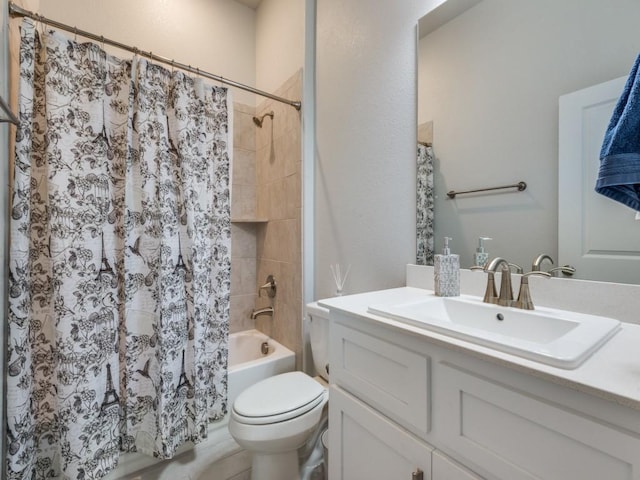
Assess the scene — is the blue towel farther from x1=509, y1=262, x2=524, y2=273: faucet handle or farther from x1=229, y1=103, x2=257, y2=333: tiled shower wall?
x1=229, y1=103, x2=257, y2=333: tiled shower wall

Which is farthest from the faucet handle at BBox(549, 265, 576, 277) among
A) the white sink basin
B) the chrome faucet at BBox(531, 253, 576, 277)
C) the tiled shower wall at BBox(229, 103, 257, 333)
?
the tiled shower wall at BBox(229, 103, 257, 333)

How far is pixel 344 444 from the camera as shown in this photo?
950mm

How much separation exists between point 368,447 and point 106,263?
4.26 feet

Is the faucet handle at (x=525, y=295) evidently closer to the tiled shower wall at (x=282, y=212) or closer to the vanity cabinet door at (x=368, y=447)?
the vanity cabinet door at (x=368, y=447)

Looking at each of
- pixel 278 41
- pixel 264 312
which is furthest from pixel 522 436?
pixel 278 41

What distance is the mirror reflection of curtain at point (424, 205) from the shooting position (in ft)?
4.10

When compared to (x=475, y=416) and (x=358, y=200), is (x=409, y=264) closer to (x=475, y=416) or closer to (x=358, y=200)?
(x=358, y=200)

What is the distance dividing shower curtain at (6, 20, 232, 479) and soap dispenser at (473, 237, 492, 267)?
4.14 feet

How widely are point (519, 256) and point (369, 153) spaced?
80 centimetres

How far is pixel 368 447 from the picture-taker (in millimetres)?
854

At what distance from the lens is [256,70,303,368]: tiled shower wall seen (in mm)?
1894

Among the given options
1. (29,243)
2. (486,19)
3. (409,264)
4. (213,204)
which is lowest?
(409,264)

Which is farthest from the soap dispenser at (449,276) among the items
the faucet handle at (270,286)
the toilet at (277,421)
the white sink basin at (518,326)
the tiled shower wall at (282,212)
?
the faucet handle at (270,286)

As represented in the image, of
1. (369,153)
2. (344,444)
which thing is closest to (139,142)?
(369,153)
